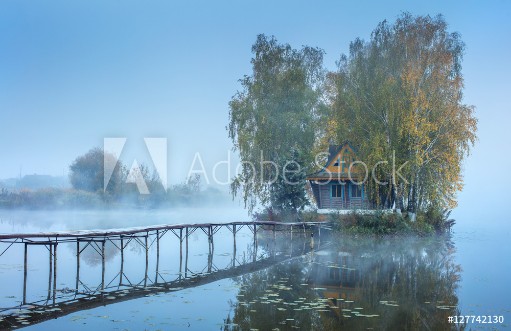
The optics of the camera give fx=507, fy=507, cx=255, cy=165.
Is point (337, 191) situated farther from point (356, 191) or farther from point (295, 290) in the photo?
point (295, 290)

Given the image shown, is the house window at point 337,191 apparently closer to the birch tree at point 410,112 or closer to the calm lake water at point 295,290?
the birch tree at point 410,112

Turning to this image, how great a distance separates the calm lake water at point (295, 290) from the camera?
14711 mm

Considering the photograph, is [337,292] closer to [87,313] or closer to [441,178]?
[87,313]

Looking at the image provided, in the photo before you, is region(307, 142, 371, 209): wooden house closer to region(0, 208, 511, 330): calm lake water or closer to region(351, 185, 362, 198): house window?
region(351, 185, 362, 198): house window

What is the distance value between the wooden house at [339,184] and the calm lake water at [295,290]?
12240mm

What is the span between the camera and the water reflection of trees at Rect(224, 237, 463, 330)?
578 inches

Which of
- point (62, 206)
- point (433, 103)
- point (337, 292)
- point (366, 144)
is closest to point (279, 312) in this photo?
point (337, 292)

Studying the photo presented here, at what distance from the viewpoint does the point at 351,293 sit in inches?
757

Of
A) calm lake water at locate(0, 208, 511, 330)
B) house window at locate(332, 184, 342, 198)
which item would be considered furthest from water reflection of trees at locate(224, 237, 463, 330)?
house window at locate(332, 184, 342, 198)

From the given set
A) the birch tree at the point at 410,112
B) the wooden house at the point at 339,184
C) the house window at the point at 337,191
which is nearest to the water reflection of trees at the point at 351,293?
the birch tree at the point at 410,112

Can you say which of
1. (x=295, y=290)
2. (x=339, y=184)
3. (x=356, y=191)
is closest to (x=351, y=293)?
(x=295, y=290)

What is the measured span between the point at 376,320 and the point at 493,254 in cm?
2255

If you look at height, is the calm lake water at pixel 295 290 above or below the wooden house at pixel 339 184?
below

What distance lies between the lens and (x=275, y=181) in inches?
1881
